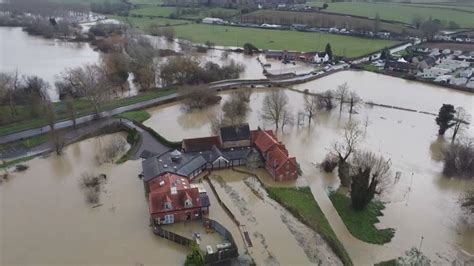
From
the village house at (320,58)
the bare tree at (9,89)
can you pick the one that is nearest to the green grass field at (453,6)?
the village house at (320,58)

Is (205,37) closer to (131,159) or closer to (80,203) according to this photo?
(131,159)

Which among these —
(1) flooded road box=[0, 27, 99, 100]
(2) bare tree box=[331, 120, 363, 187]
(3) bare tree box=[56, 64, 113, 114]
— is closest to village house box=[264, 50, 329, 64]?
(2) bare tree box=[331, 120, 363, 187]

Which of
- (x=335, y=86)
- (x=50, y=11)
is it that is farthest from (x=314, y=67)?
(x=50, y=11)

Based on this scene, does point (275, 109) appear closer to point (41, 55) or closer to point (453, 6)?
point (41, 55)

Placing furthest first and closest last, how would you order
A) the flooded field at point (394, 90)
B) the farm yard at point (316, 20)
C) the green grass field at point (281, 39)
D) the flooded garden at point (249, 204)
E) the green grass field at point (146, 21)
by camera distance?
the green grass field at point (146, 21) → the farm yard at point (316, 20) → the green grass field at point (281, 39) → the flooded field at point (394, 90) → the flooded garden at point (249, 204)

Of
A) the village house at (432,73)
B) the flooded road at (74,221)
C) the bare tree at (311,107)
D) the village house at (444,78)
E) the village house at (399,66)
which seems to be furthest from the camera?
the village house at (399,66)

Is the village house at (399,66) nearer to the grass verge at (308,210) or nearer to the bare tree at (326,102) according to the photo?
the bare tree at (326,102)
